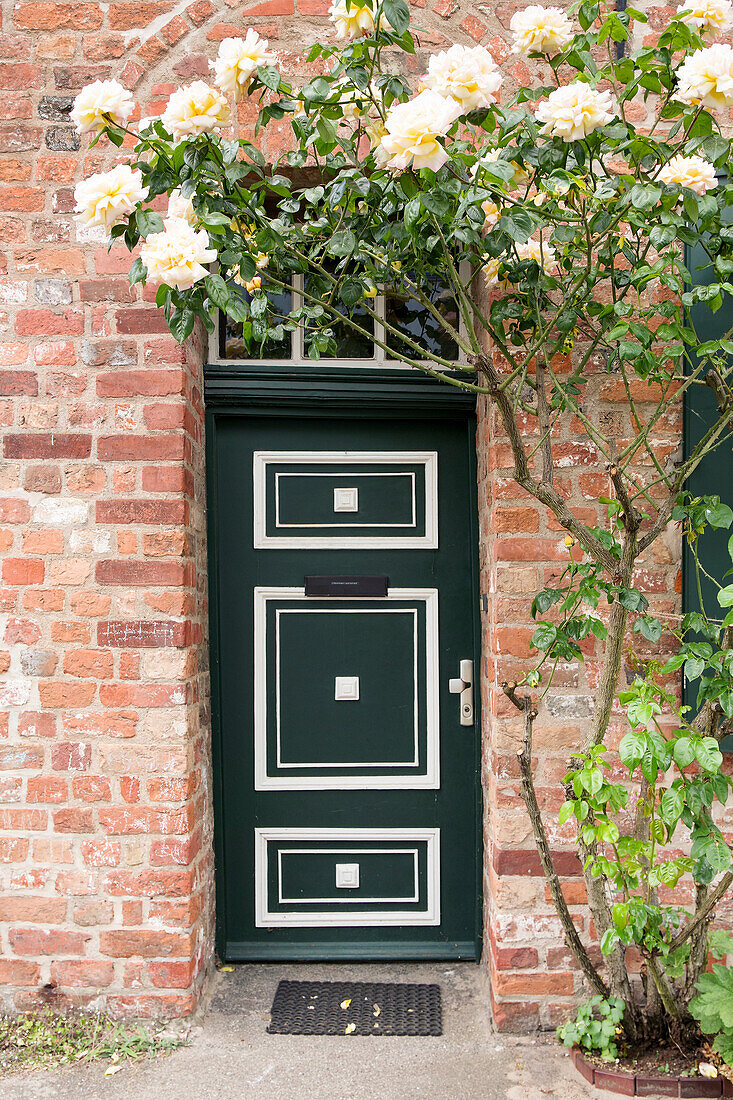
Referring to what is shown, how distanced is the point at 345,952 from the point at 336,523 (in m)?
1.64

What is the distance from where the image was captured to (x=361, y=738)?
3.21m

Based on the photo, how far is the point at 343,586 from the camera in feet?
10.5

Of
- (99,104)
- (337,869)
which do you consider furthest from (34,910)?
(99,104)

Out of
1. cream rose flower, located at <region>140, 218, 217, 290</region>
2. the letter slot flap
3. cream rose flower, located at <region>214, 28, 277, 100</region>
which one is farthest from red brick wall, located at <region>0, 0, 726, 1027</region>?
cream rose flower, located at <region>140, 218, 217, 290</region>

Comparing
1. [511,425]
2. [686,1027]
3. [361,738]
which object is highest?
[511,425]

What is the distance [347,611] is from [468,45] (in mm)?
2057

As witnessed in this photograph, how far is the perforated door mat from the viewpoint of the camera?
2.78m

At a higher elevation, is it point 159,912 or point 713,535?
point 713,535

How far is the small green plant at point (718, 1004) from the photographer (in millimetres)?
2340

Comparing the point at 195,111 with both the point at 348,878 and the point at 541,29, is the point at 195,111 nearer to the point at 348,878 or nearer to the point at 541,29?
the point at 541,29

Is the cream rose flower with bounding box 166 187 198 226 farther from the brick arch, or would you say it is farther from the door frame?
the door frame

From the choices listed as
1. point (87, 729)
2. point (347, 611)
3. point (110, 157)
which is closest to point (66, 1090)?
point (87, 729)

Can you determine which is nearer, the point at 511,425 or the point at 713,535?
the point at 511,425

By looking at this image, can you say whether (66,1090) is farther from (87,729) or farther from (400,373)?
(400,373)
